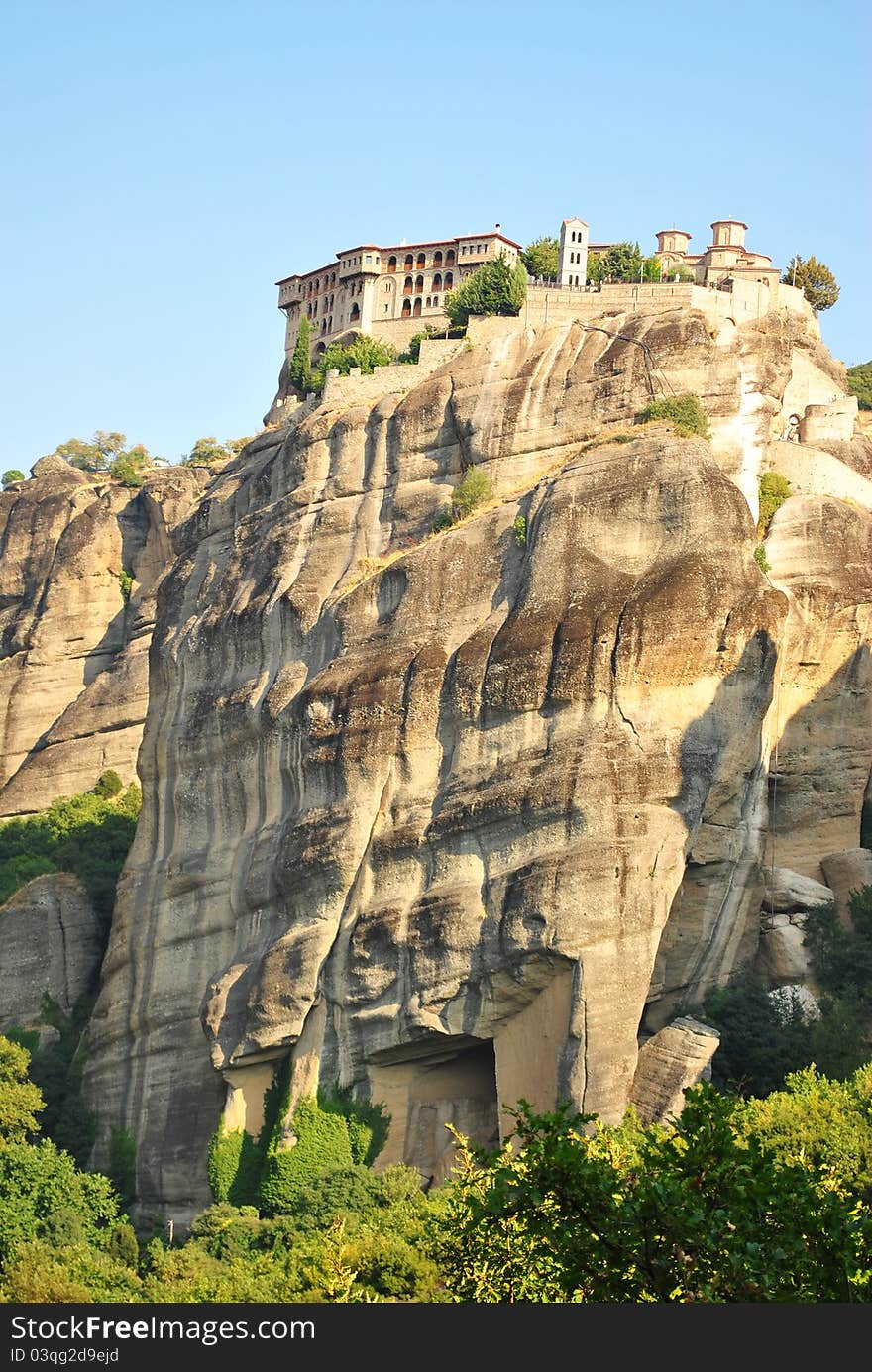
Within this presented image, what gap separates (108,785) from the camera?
77.2m

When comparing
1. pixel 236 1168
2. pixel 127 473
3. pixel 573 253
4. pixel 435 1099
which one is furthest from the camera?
pixel 127 473

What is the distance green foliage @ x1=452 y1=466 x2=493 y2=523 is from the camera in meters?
59.6

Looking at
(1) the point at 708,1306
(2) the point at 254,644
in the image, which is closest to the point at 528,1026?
(2) the point at 254,644

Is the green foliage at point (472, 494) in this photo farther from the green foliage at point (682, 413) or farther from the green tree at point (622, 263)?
the green tree at point (622, 263)

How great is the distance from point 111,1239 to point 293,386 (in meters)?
33.2

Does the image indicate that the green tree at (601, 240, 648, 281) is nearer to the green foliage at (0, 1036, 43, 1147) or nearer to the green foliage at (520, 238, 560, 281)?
the green foliage at (520, 238, 560, 281)

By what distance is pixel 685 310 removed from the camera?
199 feet

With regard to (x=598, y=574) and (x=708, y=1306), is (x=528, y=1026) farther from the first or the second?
(x=708, y=1306)

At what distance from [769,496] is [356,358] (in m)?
16.5

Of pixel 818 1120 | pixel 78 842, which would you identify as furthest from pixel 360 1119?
pixel 78 842

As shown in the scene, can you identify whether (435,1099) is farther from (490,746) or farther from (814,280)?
(814,280)

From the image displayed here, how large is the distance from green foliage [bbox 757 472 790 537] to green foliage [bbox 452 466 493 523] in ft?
20.8

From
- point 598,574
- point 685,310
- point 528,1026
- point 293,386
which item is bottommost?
point 528,1026

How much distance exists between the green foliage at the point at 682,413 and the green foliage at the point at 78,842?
836 inches
